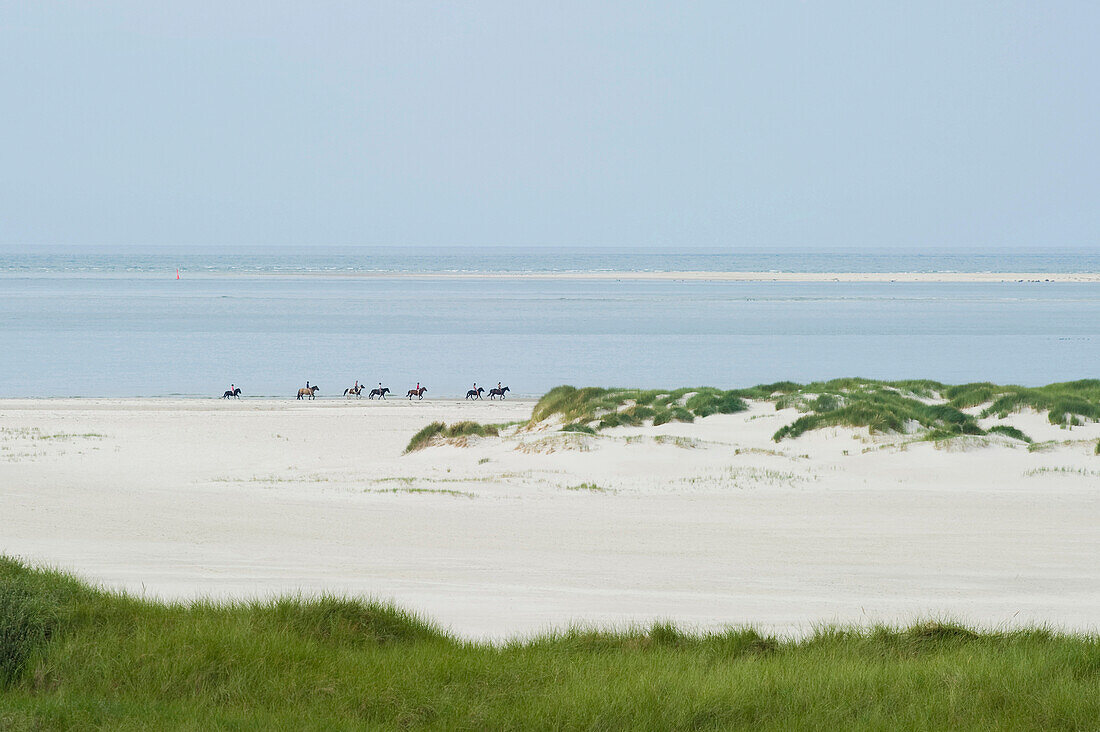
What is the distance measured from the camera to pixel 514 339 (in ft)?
203

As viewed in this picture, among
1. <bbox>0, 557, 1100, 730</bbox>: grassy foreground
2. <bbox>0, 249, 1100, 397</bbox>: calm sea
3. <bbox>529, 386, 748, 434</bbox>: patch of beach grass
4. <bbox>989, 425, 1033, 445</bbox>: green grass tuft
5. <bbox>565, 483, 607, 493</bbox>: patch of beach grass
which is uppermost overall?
<bbox>0, 557, 1100, 730</bbox>: grassy foreground

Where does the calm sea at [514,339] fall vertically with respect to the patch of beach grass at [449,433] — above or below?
below

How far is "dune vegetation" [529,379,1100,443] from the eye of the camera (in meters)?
21.4

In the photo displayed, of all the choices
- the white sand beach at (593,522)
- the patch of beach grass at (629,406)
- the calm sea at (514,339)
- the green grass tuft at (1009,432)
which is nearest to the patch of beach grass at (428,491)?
the white sand beach at (593,522)

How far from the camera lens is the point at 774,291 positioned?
12200 centimetres

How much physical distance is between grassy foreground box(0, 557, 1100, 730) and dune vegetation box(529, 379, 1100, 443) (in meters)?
14.1

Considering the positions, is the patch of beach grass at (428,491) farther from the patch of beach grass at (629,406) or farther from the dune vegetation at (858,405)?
the patch of beach grass at (629,406)

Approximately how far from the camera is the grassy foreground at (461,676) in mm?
5617

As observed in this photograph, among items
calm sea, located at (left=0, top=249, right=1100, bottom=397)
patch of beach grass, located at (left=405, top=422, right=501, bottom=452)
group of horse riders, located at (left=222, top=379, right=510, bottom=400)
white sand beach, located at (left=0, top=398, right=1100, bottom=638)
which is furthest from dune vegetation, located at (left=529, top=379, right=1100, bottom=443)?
calm sea, located at (left=0, top=249, right=1100, bottom=397)

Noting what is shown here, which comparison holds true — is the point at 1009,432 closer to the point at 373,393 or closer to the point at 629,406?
the point at 629,406

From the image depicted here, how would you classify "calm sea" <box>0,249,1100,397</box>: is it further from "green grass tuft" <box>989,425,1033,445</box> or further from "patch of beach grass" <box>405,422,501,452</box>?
"green grass tuft" <box>989,425,1033,445</box>

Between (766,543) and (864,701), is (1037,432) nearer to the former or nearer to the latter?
(766,543)

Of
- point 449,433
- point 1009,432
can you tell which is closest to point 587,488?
point 449,433

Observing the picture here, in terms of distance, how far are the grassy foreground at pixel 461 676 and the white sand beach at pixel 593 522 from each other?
1.60 metres
